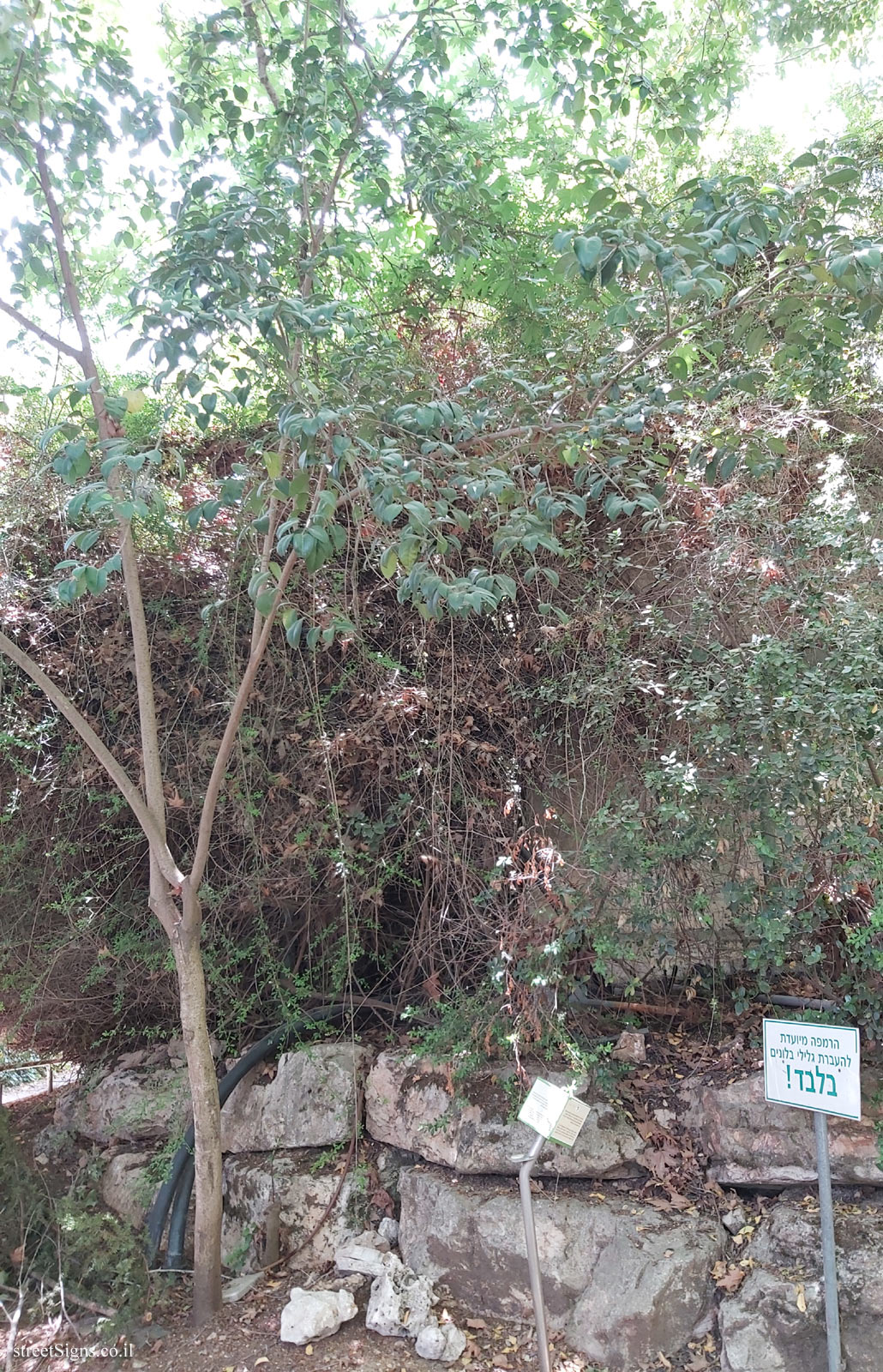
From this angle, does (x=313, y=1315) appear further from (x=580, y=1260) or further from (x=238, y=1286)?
(x=580, y=1260)

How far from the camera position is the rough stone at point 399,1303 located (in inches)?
128

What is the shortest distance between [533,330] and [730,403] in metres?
1.22

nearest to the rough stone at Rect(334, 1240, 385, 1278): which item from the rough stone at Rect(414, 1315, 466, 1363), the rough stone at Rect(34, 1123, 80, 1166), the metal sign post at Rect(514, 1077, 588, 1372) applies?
the rough stone at Rect(414, 1315, 466, 1363)

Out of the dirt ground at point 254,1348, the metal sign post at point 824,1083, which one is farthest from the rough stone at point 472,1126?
the metal sign post at point 824,1083

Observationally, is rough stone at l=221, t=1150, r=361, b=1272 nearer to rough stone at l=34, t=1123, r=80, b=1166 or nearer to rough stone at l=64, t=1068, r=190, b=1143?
rough stone at l=64, t=1068, r=190, b=1143

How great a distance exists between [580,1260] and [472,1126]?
647mm

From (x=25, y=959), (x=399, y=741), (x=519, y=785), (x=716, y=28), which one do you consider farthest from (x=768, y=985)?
(x=716, y=28)

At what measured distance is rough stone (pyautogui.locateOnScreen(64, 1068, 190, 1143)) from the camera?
4586 mm

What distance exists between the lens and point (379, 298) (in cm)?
496

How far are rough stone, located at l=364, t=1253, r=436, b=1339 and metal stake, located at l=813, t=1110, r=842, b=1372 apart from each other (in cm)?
151

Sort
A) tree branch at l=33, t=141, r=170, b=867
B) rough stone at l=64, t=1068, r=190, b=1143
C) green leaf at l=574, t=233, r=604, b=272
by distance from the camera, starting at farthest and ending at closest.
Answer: rough stone at l=64, t=1068, r=190, b=1143, tree branch at l=33, t=141, r=170, b=867, green leaf at l=574, t=233, r=604, b=272

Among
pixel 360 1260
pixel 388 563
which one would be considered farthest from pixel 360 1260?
pixel 388 563

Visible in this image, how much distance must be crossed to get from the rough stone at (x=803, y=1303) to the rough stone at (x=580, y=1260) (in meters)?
0.17

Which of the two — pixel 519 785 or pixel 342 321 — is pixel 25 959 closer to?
pixel 519 785
